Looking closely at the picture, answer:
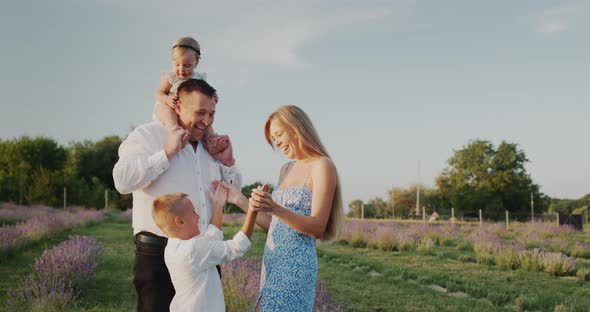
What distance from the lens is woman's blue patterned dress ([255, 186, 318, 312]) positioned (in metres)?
2.97

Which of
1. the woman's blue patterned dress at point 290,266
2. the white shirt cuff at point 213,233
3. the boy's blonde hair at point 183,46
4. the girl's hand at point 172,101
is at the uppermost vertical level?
the boy's blonde hair at point 183,46

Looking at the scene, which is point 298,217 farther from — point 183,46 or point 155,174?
point 183,46

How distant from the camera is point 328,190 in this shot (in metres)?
3.01

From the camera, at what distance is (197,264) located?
2.73 meters

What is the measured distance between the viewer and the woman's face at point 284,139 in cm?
304

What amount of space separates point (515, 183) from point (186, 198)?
52.6 meters

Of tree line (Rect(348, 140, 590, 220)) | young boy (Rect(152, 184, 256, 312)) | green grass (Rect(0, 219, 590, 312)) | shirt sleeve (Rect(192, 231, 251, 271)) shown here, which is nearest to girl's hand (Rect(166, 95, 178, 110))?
young boy (Rect(152, 184, 256, 312))

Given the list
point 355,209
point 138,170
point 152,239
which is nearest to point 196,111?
point 138,170

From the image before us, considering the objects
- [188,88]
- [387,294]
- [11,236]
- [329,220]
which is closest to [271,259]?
[329,220]

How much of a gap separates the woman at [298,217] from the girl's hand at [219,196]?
12.9 inches

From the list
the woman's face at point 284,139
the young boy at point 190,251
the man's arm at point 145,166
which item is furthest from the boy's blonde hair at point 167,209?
the woman's face at point 284,139

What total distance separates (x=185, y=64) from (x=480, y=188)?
50.9 meters

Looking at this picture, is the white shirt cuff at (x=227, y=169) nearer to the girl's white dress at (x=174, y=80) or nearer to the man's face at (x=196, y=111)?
the man's face at (x=196, y=111)

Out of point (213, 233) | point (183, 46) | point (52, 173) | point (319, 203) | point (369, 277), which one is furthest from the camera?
point (52, 173)
